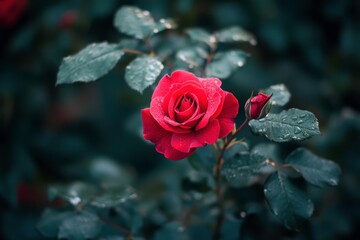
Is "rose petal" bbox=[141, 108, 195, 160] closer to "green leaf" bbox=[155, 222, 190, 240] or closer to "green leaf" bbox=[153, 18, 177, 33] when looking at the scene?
"green leaf" bbox=[153, 18, 177, 33]

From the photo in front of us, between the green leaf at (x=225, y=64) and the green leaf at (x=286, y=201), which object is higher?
the green leaf at (x=225, y=64)

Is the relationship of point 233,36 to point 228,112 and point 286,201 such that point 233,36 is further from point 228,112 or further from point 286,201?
point 286,201

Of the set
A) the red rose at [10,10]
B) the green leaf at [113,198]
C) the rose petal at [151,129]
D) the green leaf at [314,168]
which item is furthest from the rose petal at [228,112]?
the red rose at [10,10]

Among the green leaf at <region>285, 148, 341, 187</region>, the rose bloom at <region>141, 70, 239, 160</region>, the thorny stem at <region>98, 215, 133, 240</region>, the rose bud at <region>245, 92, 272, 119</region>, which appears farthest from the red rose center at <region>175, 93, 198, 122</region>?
the thorny stem at <region>98, 215, 133, 240</region>

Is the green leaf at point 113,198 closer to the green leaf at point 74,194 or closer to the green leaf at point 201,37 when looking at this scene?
the green leaf at point 74,194

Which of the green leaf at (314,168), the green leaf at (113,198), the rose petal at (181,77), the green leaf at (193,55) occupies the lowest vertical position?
the green leaf at (113,198)

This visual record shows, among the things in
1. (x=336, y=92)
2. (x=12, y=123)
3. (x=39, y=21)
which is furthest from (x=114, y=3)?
(x=336, y=92)

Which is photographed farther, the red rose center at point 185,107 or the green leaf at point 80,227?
the green leaf at point 80,227
